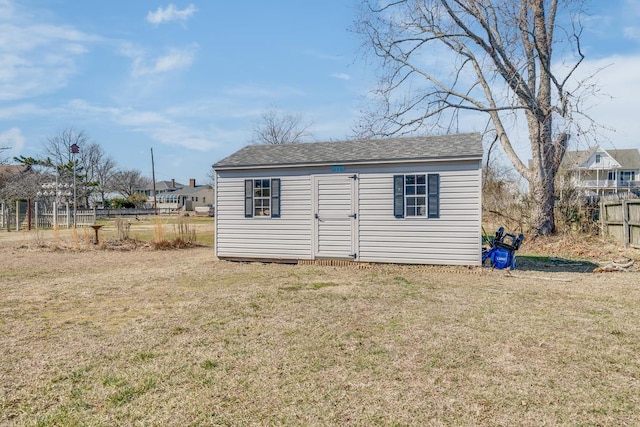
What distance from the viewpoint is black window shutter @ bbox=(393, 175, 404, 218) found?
9.53 metres

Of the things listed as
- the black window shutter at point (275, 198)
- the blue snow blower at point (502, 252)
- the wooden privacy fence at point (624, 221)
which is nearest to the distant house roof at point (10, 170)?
the black window shutter at point (275, 198)

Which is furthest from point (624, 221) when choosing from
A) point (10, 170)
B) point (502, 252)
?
point (10, 170)

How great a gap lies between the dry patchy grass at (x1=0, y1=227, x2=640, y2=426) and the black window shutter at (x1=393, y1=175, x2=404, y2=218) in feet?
7.73

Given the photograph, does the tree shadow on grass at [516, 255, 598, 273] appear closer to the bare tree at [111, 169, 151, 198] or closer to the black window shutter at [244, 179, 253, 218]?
the black window shutter at [244, 179, 253, 218]

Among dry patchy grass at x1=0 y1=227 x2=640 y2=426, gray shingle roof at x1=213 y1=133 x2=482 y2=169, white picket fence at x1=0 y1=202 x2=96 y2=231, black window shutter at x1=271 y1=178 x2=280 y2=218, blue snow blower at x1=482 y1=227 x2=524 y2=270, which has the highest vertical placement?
gray shingle roof at x1=213 y1=133 x2=482 y2=169

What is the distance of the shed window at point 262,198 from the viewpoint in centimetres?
1060

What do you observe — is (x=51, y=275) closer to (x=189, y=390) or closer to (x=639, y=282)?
(x=189, y=390)

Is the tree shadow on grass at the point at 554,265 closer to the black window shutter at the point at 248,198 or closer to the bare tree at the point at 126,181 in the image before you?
the black window shutter at the point at 248,198

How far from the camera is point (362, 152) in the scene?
1040 centimetres

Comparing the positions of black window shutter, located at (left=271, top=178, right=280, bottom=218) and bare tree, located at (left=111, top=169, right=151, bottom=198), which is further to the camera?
bare tree, located at (left=111, top=169, right=151, bottom=198)

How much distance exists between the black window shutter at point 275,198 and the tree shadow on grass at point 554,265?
593 cm

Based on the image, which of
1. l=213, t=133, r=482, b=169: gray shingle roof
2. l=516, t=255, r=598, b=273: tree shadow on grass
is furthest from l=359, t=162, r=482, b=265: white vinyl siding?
l=516, t=255, r=598, b=273: tree shadow on grass

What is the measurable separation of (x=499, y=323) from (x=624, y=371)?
1.51m

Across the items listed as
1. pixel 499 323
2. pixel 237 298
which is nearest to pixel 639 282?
pixel 499 323
